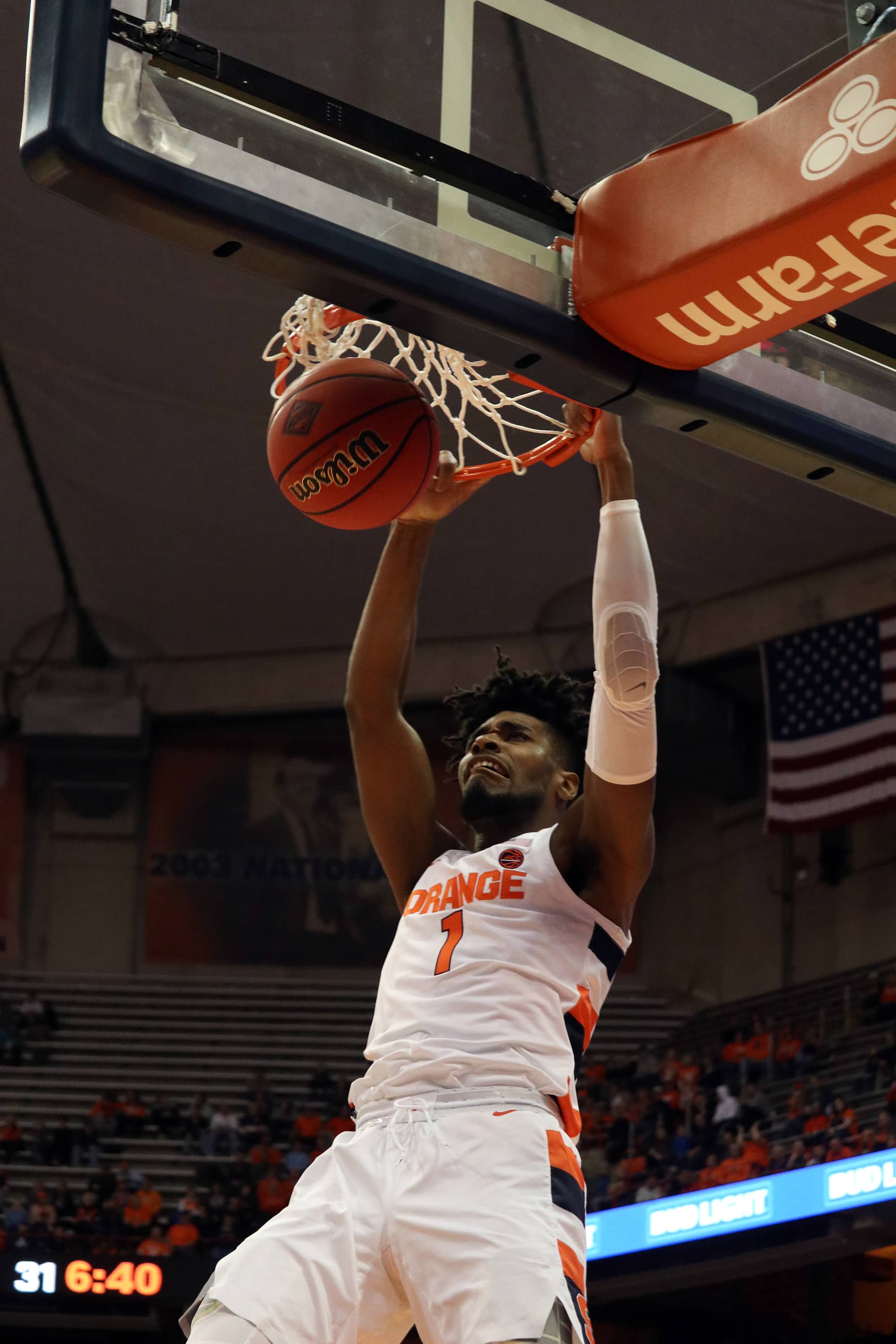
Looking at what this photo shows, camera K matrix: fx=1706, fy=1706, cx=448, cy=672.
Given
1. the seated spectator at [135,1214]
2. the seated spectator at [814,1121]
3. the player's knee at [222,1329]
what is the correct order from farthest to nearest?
1. the seated spectator at [135,1214]
2. the seated spectator at [814,1121]
3. the player's knee at [222,1329]

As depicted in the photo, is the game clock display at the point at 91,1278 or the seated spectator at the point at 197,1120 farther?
the seated spectator at the point at 197,1120

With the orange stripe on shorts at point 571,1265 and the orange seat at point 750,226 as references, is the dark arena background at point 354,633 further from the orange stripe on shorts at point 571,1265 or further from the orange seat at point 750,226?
the orange stripe on shorts at point 571,1265

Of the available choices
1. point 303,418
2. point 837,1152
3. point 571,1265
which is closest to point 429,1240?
point 571,1265

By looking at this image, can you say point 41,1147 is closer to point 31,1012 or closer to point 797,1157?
point 31,1012

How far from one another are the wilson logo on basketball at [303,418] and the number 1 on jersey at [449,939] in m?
1.08

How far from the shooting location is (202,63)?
2.73m

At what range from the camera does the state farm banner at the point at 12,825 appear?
61.6 feet

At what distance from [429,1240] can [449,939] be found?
0.62 metres

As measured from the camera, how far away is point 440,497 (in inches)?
156

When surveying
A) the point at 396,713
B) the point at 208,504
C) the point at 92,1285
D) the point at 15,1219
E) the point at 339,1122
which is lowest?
the point at 396,713

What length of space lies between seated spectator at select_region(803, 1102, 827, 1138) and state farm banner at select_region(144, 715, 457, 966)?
20.6ft

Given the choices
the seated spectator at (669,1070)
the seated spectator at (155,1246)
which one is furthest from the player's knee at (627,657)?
the seated spectator at (669,1070)

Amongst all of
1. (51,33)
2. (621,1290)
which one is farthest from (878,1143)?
(51,33)

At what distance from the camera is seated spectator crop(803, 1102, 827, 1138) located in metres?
12.3
